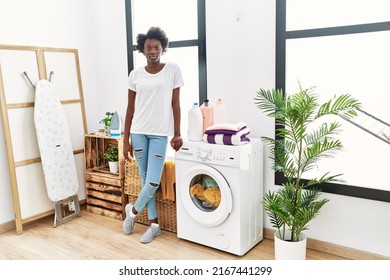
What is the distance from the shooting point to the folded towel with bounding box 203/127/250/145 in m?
2.51

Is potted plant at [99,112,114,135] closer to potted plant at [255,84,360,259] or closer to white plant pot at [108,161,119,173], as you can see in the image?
white plant pot at [108,161,119,173]

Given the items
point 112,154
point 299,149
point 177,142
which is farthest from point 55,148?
point 299,149

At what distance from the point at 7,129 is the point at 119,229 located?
3.96 feet

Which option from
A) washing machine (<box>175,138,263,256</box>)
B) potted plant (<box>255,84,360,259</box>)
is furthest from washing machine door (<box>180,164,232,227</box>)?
potted plant (<box>255,84,360,259</box>)

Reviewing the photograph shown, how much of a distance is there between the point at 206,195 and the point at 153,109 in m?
0.72

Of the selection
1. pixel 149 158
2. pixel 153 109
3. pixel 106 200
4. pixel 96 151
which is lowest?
pixel 106 200

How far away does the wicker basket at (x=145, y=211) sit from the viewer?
3.08 m

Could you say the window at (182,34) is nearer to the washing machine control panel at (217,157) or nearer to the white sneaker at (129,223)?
the washing machine control panel at (217,157)

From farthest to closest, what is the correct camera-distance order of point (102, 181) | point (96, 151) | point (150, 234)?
point (96, 151), point (102, 181), point (150, 234)

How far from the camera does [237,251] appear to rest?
8.50 feet

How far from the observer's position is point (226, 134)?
254 centimetres

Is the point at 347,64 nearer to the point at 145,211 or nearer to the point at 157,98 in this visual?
the point at 157,98

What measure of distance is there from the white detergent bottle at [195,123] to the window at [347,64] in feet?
2.01

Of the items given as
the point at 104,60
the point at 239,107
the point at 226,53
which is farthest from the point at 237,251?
the point at 104,60
